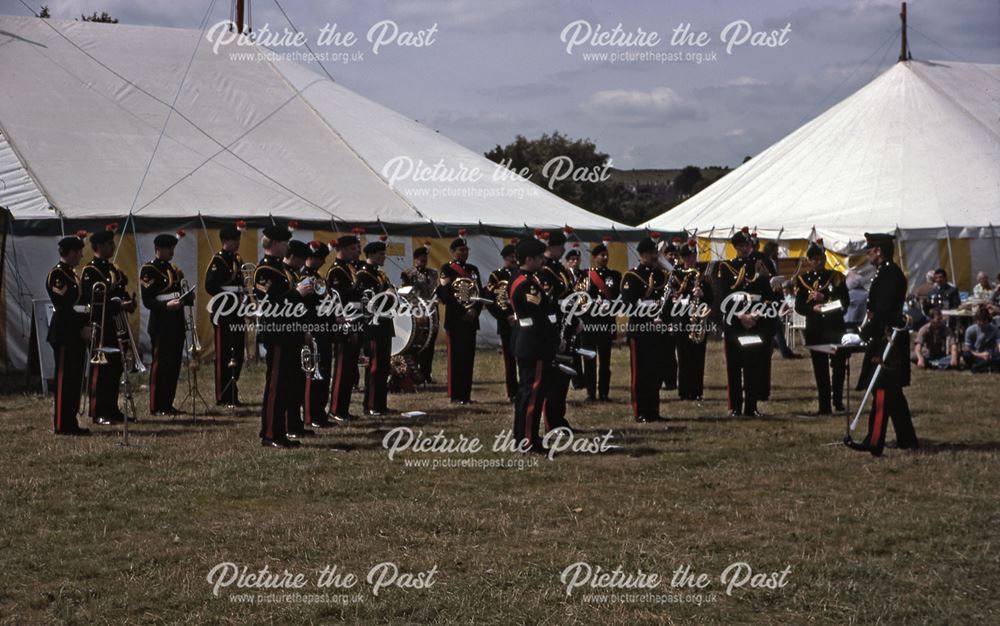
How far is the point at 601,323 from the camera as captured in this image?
15469mm

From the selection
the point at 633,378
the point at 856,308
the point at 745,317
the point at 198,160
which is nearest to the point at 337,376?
the point at 633,378

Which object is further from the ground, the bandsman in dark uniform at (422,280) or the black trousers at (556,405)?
the bandsman in dark uniform at (422,280)

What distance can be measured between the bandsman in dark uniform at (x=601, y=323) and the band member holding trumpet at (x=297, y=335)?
14.6 ft

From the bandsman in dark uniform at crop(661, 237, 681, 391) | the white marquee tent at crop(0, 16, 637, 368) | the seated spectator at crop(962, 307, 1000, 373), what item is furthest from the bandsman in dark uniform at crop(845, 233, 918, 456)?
the white marquee tent at crop(0, 16, 637, 368)

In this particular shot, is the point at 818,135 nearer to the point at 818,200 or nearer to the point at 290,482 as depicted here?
the point at 818,200

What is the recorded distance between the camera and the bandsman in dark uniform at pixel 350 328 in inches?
507

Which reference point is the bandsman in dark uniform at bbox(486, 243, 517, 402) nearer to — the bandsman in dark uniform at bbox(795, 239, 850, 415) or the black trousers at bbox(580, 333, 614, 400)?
the black trousers at bbox(580, 333, 614, 400)

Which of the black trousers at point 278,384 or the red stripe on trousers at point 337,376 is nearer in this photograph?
the black trousers at point 278,384

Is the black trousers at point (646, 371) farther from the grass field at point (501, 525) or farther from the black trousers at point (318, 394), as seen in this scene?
the black trousers at point (318, 394)

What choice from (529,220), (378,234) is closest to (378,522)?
(378,234)

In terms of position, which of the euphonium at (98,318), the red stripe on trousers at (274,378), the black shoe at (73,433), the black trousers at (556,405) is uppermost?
the euphonium at (98,318)

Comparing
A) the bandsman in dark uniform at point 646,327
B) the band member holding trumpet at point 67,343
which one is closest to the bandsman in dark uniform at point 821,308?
the bandsman in dark uniform at point 646,327

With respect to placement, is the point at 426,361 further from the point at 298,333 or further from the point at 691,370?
the point at 298,333

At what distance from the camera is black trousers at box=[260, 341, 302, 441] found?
10.8 m
